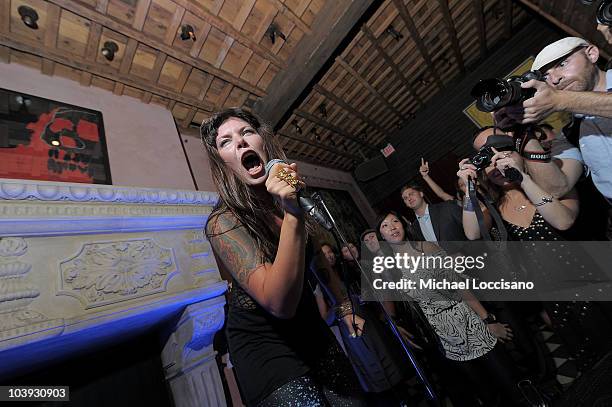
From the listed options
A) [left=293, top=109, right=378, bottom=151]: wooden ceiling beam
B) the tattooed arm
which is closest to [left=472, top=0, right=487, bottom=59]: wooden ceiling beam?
[left=293, top=109, right=378, bottom=151]: wooden ceiling beam

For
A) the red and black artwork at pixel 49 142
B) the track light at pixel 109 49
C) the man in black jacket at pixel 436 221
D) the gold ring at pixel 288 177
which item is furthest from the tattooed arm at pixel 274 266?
the track light at pixel 109 49

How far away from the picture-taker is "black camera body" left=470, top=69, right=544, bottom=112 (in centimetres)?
150

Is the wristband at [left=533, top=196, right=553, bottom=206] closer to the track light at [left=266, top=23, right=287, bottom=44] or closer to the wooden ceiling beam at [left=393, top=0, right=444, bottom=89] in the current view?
the track light at [left=266, top=23, right=287, bottom=44]

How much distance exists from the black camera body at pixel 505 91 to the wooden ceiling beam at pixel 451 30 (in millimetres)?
4929

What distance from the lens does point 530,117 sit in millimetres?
1518

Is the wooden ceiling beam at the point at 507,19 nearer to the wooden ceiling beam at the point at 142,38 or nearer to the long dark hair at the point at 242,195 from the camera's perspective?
the wooden ceiling beam at the point at 142,38

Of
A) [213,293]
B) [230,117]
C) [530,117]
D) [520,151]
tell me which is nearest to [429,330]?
[520,151]

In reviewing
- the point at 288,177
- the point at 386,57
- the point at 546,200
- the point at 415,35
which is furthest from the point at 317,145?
the point at 288,177

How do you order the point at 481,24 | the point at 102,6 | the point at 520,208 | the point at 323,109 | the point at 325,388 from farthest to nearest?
the point at 481,24
the point at 323,109
the point at 102,6
the point at 520,208
the point at 325,388

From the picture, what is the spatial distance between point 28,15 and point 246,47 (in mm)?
2275

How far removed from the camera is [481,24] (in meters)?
6.64

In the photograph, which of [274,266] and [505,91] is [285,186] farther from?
[505,91]

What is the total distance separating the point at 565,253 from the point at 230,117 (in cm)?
232

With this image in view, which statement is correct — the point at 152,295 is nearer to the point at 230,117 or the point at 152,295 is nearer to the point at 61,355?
the point at 61,355
